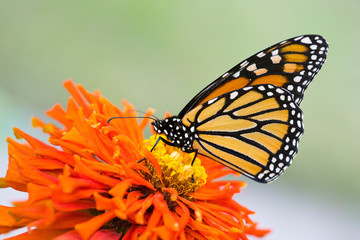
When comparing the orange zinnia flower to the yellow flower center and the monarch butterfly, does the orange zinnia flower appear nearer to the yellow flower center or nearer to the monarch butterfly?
the yellow flower center

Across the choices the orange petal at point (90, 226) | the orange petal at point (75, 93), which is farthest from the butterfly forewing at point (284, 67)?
the orange petal at point (90, 226)

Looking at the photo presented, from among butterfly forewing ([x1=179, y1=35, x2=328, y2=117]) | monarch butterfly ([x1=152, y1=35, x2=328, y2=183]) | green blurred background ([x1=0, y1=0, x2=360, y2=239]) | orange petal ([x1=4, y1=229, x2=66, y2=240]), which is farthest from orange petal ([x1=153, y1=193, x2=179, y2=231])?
green blurred background ([x1=0, y1=0, x2=360, y2=239])

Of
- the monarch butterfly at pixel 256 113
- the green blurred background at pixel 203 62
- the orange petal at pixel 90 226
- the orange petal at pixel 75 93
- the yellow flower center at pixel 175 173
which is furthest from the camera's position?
the green blurred background at pixel 203 62

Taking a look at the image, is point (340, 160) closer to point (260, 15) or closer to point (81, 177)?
point (260, 15)

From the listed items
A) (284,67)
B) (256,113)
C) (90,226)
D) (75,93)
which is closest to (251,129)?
(256,113)

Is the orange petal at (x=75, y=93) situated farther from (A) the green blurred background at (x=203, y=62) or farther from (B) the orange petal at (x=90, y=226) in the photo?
(A) the green blurred background at (x=203, y=62)

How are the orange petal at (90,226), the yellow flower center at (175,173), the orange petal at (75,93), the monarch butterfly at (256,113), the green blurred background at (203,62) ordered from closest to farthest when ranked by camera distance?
the orange petal at (90,226) → the yellow flower center at (175,173) → the orange petal at (75,93) → the monarch butterfly at (256,113) → the green blurred background at (203,62)
